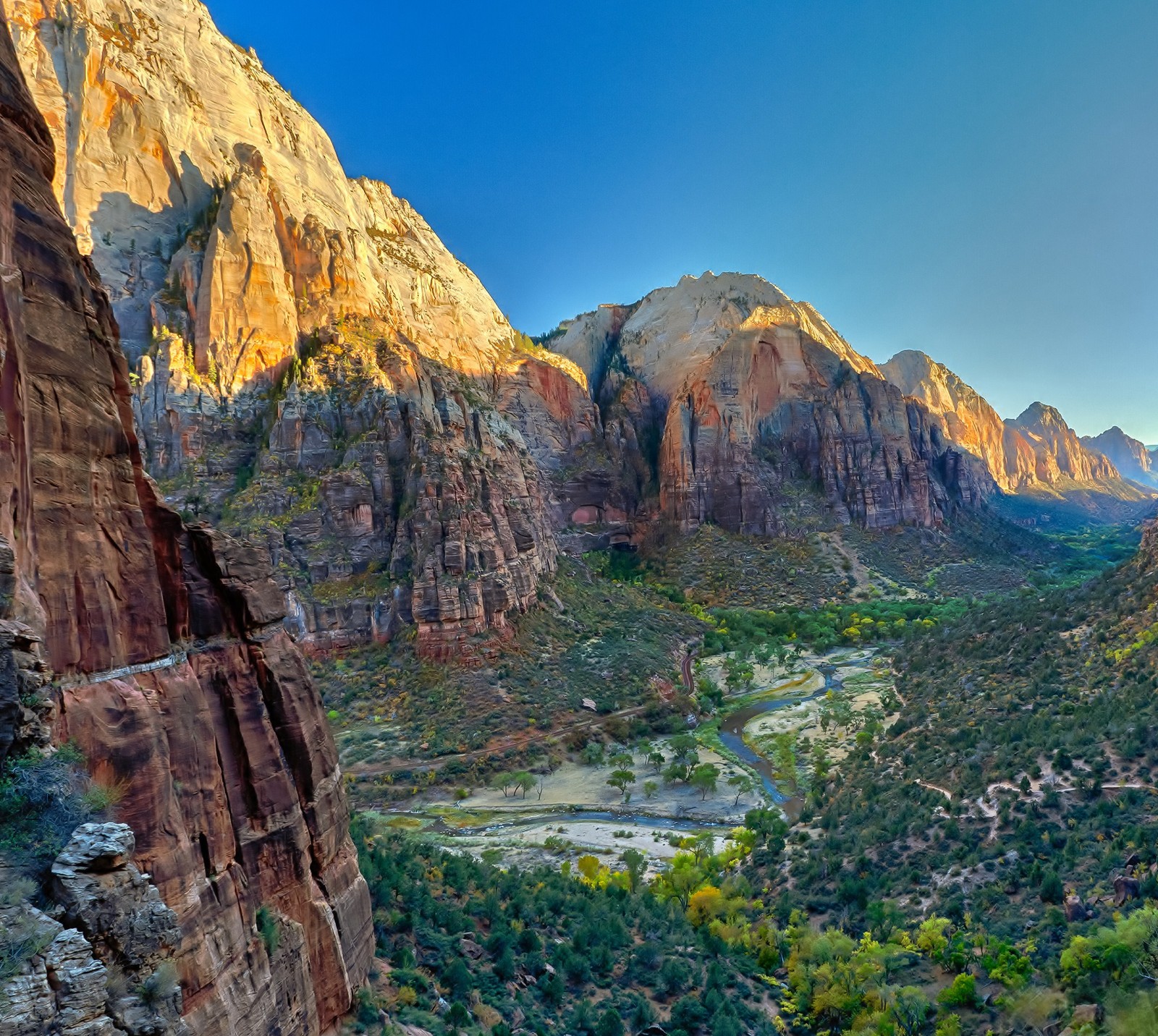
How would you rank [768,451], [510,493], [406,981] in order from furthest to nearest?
[768,451], [510,493], [406,981]

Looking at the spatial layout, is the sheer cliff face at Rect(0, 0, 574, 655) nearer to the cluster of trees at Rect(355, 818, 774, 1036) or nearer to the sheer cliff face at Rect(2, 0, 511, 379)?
the sheer cliff face at Rect(2, 0, 511, 379)

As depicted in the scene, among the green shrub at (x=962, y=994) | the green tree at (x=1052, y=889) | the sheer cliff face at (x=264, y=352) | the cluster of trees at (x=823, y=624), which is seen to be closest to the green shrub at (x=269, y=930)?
the green shrub at (x=962, y=994)

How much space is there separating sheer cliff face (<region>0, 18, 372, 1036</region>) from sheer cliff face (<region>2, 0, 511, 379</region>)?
183 ft

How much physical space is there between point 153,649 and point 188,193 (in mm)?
76986

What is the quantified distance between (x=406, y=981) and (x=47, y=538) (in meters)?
15.2

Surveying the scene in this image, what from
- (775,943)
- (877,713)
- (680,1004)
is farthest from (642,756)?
(680,1004)

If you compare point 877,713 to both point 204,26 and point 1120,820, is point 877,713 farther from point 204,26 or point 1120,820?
point 204,26

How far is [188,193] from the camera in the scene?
226ft

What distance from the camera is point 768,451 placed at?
11238 cm

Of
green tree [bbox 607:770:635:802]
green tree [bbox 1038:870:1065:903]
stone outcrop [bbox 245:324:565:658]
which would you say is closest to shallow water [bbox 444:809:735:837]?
green tree [bbox 607:770:635:802]

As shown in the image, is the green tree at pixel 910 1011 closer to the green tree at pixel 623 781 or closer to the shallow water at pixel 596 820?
the shallow water at pixel 596 820

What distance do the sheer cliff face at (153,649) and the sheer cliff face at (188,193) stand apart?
183 feet

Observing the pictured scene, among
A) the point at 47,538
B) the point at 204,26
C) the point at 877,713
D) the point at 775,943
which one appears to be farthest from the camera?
the point at 204,26

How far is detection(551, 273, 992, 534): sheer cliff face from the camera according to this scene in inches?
Answer: 4264
